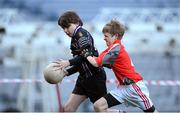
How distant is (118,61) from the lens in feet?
23.0

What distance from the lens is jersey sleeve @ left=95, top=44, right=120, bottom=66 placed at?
6.91m

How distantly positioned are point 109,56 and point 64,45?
5.71 m

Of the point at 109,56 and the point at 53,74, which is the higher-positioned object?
the point at 109,56

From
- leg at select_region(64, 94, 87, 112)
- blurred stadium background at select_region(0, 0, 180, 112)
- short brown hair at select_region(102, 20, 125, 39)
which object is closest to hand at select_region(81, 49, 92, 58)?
short brown hair at select_region(102, 20, 125, 39)

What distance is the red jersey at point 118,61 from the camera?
6925 mm

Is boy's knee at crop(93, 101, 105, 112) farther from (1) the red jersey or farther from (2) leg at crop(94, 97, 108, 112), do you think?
(1) the red jersey

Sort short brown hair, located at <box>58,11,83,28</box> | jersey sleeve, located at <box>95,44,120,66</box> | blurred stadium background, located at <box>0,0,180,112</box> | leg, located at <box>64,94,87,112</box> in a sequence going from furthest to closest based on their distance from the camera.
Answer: blurred stadium background, located at <box>0,0,180,112</box> < leg, located at <box>64,94,87,112</box> < short brown hair, located at <box>58,11,83,28</box> < jersey sleeve, located at <box>95,44,120,66</box>

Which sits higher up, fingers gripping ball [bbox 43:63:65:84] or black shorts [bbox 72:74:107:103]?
fingers gripping ball [bbox 43:63:65:84]

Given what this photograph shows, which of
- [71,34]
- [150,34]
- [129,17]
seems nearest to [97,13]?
[129,17]

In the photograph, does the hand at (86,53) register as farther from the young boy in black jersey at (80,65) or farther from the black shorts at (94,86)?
the black shorts at (94,86)

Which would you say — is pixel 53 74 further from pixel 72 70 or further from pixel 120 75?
pixel 120 75

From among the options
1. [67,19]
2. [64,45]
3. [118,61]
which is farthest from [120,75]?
[64,45]

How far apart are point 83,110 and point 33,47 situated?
5.59 feet

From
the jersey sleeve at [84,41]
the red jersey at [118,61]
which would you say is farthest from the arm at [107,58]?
the jersey sleeve at [84,41]
